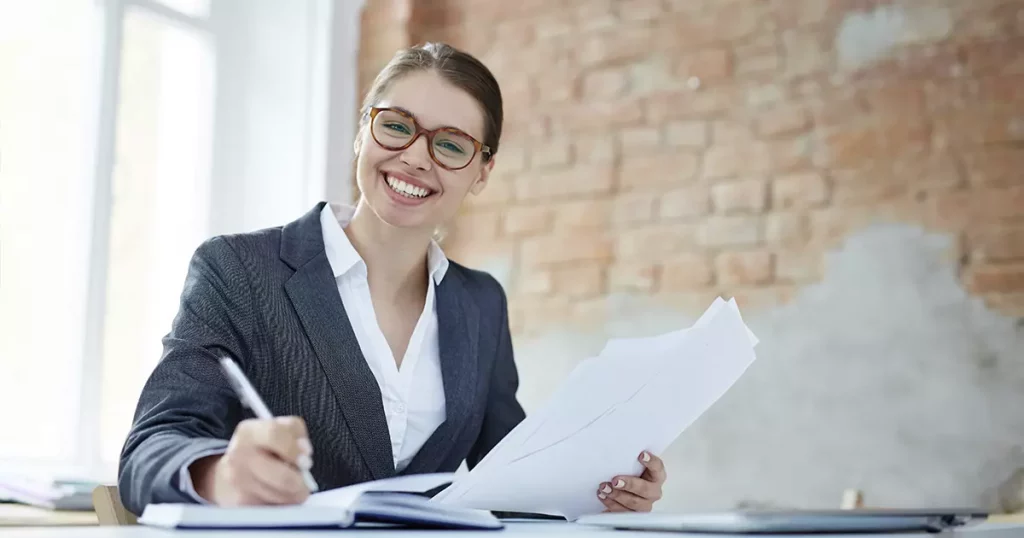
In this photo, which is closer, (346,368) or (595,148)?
(346,368)

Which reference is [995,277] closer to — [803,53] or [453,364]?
[803,53]

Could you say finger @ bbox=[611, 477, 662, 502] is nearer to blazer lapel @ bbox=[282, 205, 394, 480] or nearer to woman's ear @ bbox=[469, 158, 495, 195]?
blazer lapel @ bbox=[282, 205, 394, 480]

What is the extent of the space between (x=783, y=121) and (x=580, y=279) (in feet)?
2.28

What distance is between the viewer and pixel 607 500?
4.06 feet

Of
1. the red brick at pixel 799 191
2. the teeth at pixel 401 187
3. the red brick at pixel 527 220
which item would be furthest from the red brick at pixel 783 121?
the teeth at pixel 401 187

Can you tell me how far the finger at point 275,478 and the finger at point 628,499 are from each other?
52 cm

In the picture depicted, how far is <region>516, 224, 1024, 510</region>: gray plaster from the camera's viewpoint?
7.41 ft

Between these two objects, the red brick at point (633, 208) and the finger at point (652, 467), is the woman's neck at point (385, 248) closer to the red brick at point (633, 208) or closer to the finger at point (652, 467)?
the finger at point (652, 467)

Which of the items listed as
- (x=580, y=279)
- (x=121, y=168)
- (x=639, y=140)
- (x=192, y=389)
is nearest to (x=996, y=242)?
(x=639, y=140)

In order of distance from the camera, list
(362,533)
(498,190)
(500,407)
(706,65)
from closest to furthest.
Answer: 1. (362,533)
2. (500,407)
3. (706,65)
4. (498,190)

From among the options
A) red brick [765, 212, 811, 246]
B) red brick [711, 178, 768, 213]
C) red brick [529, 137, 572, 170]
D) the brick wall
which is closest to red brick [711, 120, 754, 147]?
the brick wall

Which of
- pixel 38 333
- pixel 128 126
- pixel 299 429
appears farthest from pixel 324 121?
pixel 299 429

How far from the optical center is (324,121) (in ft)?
9.52

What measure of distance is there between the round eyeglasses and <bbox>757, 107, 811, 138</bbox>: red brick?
4.15ft
